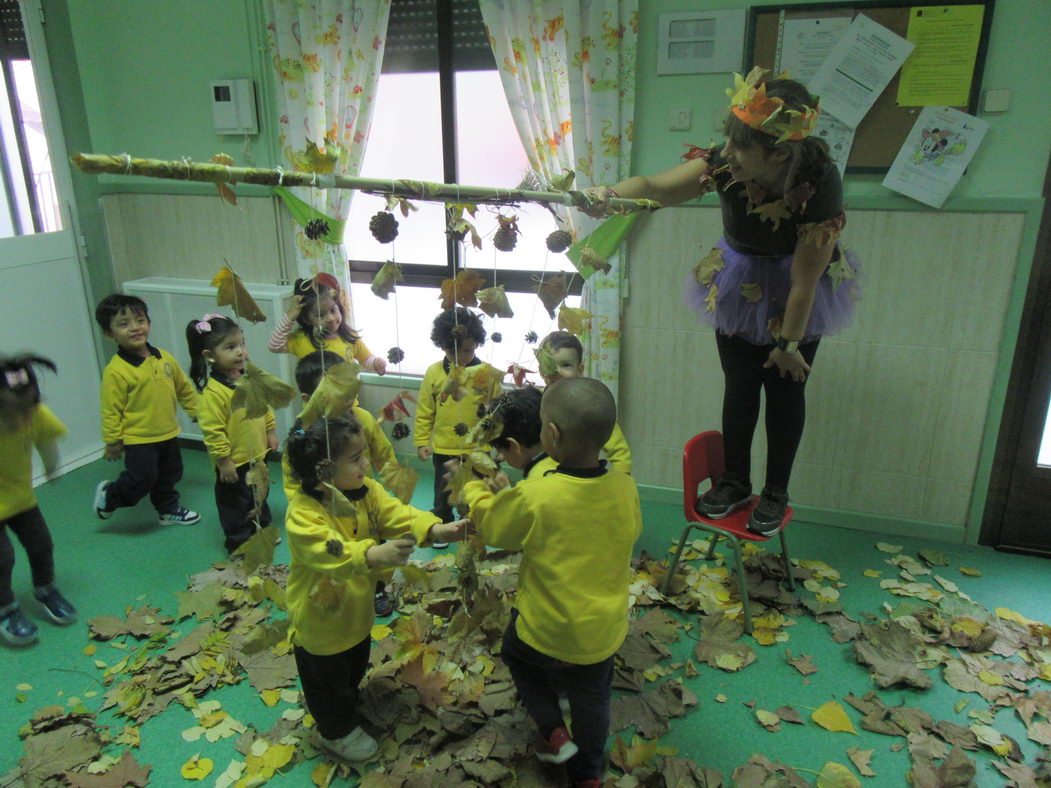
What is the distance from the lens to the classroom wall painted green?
8.03 ft

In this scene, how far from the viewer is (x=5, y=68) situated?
3.34 m

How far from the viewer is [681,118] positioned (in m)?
2.83

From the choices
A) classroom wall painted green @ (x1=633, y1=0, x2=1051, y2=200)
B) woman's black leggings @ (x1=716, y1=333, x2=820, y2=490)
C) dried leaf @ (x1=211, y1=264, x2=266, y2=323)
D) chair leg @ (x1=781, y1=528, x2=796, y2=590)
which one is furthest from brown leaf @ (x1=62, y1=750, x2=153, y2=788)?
classroom wall painted green @ (x1=633, y1=0, x2=1051, y2=200)

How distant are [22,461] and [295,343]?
99 centimetres

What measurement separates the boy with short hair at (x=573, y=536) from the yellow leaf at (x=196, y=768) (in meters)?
0.97

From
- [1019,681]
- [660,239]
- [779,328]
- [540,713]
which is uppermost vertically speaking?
[660,239]

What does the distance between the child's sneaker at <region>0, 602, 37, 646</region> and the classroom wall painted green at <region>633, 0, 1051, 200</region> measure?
2.87 meters

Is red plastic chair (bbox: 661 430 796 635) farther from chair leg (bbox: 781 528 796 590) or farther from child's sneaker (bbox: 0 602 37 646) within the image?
child's sneaker (bbox: 0 602 37 646)

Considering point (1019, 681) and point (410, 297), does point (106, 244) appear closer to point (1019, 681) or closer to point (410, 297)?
point (410, 297)

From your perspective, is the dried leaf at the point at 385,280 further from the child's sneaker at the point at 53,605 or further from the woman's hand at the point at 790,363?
the child's sneaker at the point at 53,605

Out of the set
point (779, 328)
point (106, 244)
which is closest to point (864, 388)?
point (779, 328)

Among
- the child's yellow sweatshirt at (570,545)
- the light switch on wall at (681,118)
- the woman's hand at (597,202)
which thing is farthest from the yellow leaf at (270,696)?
the light switch on wall at (681,118)

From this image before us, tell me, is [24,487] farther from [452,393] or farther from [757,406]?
[757,406]

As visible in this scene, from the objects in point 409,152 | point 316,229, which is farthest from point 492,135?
point 316,229
